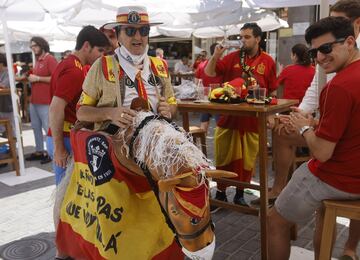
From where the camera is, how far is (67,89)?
2789 mm

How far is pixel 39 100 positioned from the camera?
247 inches

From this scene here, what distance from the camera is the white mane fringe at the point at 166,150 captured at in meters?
1.78

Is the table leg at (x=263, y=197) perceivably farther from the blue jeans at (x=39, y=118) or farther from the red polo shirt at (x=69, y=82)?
the blue jeans at (x=39, y=118)

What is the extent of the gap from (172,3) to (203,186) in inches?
246

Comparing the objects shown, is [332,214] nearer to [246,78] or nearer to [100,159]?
[100,159]

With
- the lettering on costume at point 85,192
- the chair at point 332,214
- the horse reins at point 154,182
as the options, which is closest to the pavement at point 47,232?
the lettering on costume at point 85,192

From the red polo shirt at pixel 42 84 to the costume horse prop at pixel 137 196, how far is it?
382 centimetres

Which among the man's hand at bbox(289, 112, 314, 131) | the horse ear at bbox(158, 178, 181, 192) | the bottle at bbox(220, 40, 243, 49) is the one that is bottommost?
the horse ear at bbox(158, 178, 181, 192)

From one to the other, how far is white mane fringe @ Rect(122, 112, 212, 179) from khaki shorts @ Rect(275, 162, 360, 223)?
0.86 meters

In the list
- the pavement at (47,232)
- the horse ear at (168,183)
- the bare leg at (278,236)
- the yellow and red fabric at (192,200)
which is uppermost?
the horse ear at (168,183)

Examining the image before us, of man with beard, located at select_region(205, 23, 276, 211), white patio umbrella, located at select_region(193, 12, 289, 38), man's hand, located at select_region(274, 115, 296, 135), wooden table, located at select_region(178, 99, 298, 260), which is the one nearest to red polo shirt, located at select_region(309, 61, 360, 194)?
man's hand, located at select_region(274, 115, 296, 135)

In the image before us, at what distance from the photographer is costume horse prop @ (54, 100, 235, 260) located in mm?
1722

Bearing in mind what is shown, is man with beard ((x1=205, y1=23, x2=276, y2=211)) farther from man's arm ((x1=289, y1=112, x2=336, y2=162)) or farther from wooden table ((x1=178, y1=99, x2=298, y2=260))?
man's arm ((x1=289, y1=112, x2=336, y2=162))

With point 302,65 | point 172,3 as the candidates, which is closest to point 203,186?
point 302,65
